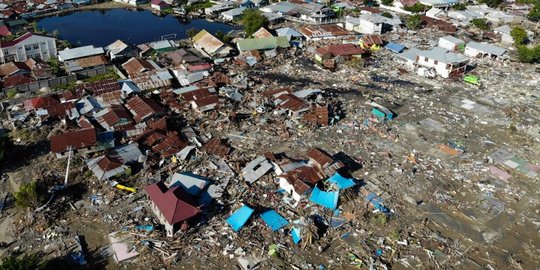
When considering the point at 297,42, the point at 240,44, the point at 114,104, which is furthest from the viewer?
the point at 297,42

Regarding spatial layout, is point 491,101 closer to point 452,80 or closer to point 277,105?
point 452,80

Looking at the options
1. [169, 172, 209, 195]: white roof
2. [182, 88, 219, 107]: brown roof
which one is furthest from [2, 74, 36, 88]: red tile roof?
[169, 172, 209, 195]: white roof

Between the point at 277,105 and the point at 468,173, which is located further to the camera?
the point at 277,105

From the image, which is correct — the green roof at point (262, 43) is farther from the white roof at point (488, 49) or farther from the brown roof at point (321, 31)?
the white roof at point (488, 49)

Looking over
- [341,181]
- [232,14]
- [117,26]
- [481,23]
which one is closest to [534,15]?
[481,23]

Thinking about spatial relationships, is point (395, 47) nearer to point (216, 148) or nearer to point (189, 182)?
point (216, 148)

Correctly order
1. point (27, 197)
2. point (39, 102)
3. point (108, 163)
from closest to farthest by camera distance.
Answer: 1. point (27, 197)
2. point (108, 163)
3. point (39, 102)

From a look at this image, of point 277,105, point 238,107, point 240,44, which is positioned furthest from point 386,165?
point 240,44
